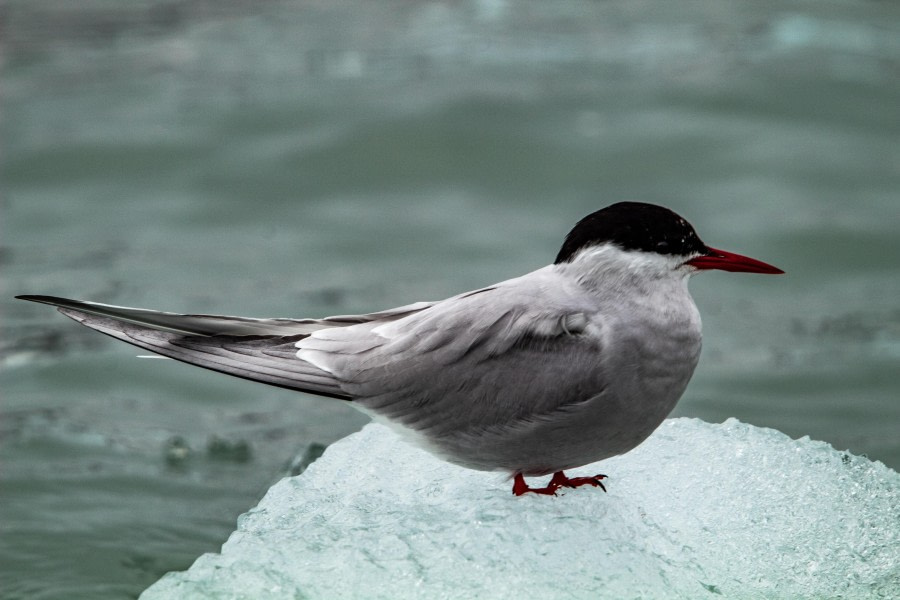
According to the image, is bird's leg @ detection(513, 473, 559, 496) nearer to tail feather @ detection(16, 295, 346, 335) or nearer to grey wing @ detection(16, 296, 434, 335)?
grey wing @ detection(16, 296, 434, 335)

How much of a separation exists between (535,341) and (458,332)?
0.24m

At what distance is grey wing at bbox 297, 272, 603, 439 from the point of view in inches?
151

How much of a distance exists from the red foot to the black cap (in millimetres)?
790

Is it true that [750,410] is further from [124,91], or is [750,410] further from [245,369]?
→ [124,91]

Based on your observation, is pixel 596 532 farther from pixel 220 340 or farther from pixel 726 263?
pixel 220 340

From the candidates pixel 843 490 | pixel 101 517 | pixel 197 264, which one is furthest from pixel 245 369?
pixel 197 264

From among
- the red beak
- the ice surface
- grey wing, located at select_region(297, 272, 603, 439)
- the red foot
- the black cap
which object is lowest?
the ice surface

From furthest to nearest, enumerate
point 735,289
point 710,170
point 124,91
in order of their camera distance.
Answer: point 124,91 → point 710,170 → point 735,289

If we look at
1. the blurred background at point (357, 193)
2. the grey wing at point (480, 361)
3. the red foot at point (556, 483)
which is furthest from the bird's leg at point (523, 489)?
the blurred background at point (357, 193)

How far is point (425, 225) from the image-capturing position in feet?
30.6

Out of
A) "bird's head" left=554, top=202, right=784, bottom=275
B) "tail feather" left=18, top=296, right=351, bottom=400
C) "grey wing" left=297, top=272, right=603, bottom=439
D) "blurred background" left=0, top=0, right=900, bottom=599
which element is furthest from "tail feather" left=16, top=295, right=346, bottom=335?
"blurred background" left=0, top=0, right=900, bottom=599

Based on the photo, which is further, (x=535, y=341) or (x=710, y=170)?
(x=710, y=170)

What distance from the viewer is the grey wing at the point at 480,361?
3842 mm

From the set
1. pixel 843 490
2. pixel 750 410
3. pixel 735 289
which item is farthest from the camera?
pixel 735 289
